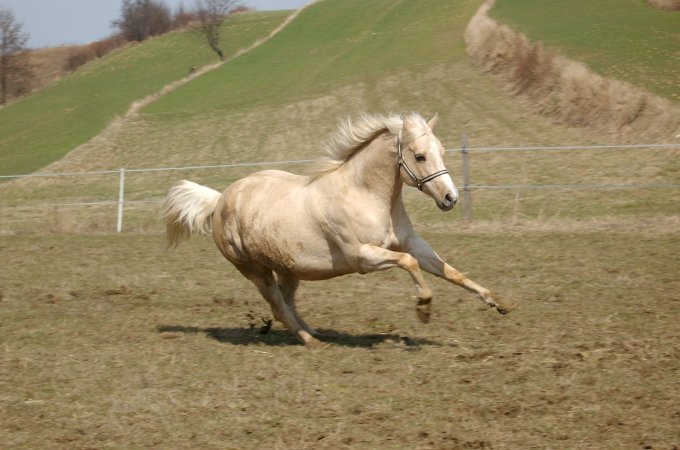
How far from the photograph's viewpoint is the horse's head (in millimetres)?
5512

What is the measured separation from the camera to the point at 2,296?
29.0 ft

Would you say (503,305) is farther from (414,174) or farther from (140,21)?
(140,21)

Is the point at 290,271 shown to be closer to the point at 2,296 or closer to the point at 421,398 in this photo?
the point at 421,398

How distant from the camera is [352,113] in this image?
2772 centimetres

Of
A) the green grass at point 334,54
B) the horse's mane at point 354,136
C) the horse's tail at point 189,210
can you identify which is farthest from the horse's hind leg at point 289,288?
the green grass at point 334,54

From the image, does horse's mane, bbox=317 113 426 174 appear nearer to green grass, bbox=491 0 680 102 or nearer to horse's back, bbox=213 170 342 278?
horse's back, bbox=213 170 342 278

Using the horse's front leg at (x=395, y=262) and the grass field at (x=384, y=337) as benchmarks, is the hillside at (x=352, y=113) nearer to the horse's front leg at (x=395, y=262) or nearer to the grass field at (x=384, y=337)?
the grass field at (x=384, y=337)

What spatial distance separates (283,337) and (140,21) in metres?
78.5

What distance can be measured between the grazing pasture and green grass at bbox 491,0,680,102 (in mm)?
13503

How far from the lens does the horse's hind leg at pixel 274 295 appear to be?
21.3ft

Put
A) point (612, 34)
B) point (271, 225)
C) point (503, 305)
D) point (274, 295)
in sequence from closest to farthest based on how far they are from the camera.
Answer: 1. point (503, 305)
2. point (271, 225)
3. point (274, 295)
4. point (612, 34)

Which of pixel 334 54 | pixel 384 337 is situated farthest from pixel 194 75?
pixel 384 337

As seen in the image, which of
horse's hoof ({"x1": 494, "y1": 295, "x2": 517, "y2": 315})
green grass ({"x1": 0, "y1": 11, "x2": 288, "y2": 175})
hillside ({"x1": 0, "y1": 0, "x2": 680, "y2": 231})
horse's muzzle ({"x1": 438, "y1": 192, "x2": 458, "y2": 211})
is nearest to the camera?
horse's muzzle ({"x1": 438, "y1": 192, "x2": 458, "y2": 211})

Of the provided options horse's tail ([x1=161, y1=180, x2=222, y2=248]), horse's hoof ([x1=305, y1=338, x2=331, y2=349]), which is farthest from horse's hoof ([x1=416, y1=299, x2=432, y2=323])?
horse's tail ([x1=161, y1=180, x2=222, y2=248])
